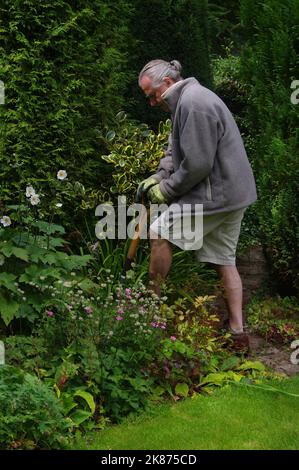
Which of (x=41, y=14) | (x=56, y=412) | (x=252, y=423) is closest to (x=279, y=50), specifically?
(x=41, y=14)

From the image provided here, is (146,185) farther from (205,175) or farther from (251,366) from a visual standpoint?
(251,366)

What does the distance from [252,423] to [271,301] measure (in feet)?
6.56

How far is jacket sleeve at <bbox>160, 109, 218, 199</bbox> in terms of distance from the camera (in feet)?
16.4

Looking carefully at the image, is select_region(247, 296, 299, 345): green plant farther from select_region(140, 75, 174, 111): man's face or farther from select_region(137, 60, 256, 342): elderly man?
select_region(140, 75, 174, 111): man's face

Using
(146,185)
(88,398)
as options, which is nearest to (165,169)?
(146,185)

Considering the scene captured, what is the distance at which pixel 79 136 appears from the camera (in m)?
5.95

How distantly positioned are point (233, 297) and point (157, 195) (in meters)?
0.87

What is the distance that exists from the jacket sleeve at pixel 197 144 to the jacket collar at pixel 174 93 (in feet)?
0.75

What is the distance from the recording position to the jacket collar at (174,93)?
5.21 metres

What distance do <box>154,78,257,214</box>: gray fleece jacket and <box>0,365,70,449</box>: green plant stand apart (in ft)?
5.75

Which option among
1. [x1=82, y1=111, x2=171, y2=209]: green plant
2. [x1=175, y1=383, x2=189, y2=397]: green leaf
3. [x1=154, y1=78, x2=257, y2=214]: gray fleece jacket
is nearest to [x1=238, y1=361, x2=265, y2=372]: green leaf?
[x1=175, y1=383, x2=189, y2=397]: green leaf

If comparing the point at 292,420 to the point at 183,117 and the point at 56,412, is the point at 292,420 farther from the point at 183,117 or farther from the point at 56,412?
the point at 183,117
